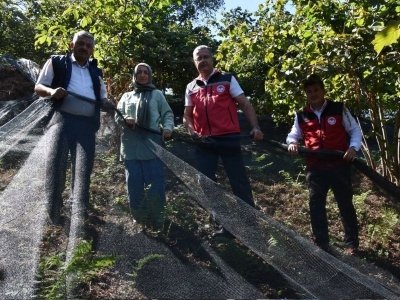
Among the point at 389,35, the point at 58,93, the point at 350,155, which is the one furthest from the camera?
the point at 350,155

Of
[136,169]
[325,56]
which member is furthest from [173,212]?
[325,56]

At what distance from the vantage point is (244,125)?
4.72 metres

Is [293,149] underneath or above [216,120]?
underneath

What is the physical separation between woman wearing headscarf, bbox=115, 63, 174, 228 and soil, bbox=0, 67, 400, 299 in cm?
7

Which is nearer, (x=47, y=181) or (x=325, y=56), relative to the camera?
(x=47, y=181)

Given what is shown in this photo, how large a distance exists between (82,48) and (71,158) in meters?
1.00

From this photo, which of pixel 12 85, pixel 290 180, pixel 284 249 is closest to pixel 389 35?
pixel 284 249

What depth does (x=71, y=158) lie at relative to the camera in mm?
3523

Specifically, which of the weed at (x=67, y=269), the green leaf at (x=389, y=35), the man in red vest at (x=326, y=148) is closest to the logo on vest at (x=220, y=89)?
the man in red vest at (x=326, y=148)

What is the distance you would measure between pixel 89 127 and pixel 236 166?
3.55 ft

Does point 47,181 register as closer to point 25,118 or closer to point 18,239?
point 18,239

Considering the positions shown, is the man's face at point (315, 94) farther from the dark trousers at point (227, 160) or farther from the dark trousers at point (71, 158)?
the dark trousers at point (71, 158)

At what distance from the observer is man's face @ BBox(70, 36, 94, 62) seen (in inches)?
161

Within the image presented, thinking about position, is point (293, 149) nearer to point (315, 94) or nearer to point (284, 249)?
point (315, 94)
